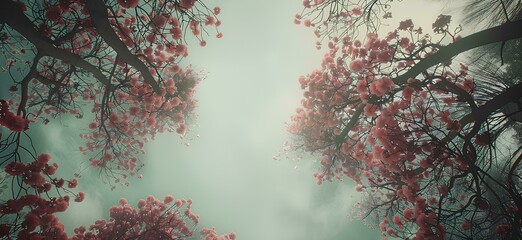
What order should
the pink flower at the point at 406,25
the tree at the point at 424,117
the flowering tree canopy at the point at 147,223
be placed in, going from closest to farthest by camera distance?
the tree at the point at 424,117, the pink flower at the point at 406,25, the flowering tree canopy at the point at 147,223

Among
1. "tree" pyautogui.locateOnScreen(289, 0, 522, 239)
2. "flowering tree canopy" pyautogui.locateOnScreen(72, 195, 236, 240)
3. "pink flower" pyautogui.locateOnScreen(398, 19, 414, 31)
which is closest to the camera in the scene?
"tree" pyautogui.locateOnScreen(289, 0, 522, 239)

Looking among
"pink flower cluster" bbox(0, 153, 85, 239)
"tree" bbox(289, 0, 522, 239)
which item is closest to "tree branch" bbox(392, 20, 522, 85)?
"tree" bbox(289, 0, 522, 239)

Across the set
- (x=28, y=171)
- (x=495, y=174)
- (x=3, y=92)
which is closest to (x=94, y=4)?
(x=28, y=171)

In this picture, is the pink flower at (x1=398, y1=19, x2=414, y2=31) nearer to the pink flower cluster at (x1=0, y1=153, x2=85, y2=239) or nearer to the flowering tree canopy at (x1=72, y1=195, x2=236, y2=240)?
the pink flower cluster at (x1=0, y1=153, x2=85, y2=239)

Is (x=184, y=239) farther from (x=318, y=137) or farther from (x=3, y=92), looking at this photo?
(x=3, y=92)

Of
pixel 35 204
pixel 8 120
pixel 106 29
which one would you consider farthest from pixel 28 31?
pixel 35 204

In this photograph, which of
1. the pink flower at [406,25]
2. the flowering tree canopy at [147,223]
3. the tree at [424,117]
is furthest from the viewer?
the flowering tree canopy at [147,223]

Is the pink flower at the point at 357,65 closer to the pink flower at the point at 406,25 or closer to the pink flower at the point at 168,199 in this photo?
the pink flower at the point at 406,25

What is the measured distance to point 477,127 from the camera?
2.99 m

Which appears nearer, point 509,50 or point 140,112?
point 140,112

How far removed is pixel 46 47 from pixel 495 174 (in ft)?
34.4

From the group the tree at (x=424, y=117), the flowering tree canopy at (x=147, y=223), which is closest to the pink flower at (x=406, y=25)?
the tree at (x=424, y=117)

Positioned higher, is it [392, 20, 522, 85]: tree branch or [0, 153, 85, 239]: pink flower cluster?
[392, 20, 522, 85]: tree branch

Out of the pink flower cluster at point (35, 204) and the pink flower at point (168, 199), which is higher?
the pink flower at point (168, 199)
